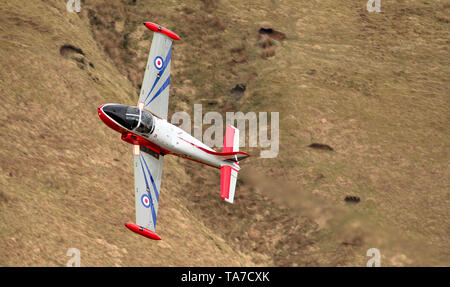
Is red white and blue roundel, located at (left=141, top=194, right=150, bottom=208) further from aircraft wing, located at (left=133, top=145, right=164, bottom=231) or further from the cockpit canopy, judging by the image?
the cockpit canopy

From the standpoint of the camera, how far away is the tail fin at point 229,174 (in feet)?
147

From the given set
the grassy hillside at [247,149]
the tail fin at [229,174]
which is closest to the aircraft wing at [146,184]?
the grassy hillside at [247,149]

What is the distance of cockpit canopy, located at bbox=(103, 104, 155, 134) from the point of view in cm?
4300

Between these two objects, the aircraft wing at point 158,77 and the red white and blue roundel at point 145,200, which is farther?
the aircraft wing at point 158,77

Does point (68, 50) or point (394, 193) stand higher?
point (68, 50)

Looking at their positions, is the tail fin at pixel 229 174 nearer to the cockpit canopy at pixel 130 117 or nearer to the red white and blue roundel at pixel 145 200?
the red white and blue roundel at pixel 145 200

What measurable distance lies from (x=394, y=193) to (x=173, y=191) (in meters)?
16.8

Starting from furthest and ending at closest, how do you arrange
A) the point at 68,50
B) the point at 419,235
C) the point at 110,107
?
1. the point at 68,50
2. the point at 419,235
3. the point at 110,107

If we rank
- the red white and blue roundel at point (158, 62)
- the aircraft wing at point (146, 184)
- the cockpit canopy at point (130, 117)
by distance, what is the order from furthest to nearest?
the red white and blue roundel at point (158, 62) < the aircraft wing at point (146, 184) < the cockpit canopy at point (130, 117)

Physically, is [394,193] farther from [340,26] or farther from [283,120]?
[340,26]

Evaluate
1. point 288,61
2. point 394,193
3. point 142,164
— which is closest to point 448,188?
point 394,193

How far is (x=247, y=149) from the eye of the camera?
59.9 m

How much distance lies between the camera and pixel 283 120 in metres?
61.6

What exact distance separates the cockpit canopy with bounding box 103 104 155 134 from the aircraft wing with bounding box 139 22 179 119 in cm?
178
